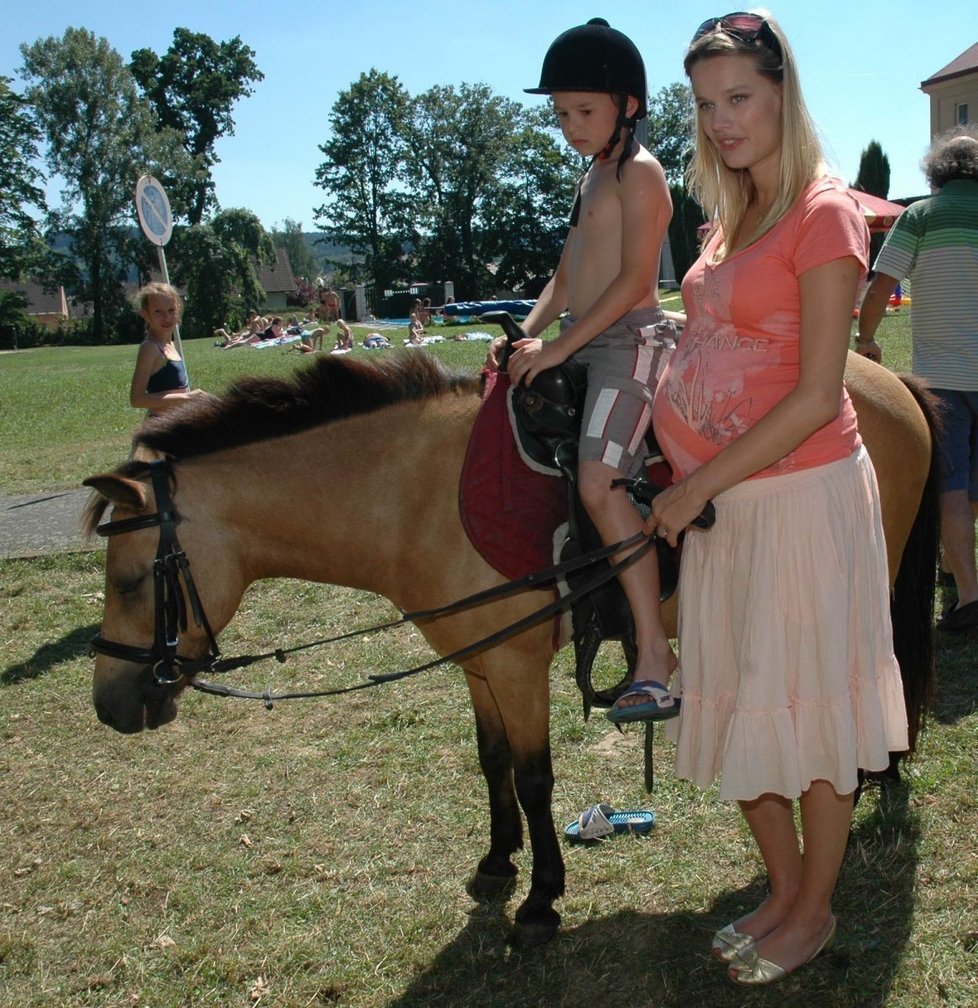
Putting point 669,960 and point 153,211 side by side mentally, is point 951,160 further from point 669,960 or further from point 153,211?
point 153,211

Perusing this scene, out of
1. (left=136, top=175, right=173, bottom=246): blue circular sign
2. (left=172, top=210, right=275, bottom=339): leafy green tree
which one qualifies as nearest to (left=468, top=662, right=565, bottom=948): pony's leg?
(left=136, top=175, right=173, bottom=246): blue circular sign

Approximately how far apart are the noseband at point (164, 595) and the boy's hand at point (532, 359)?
108 cm

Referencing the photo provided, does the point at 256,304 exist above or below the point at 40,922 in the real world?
above

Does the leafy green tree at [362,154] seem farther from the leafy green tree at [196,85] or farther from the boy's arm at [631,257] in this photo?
the boy's arm at [631,257]

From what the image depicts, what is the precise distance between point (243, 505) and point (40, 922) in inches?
68.0

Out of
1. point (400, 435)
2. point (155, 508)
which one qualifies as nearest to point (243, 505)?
point (155, 508)

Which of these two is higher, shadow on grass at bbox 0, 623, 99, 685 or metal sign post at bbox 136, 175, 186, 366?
metal sign post at bbox 136, 175, 186, 366

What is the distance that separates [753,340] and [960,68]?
174ft

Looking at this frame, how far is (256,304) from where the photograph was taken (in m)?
56.7

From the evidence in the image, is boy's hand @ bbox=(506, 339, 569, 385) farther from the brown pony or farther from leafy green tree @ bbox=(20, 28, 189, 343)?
leafy green tree @ bbox=(20, 28, 189, 343)

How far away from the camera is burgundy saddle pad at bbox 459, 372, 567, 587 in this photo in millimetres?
2785

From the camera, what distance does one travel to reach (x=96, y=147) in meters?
54.3

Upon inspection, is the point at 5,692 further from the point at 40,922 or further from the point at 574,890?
the point at 574,890

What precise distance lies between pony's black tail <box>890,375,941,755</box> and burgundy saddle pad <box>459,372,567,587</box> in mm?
1485
